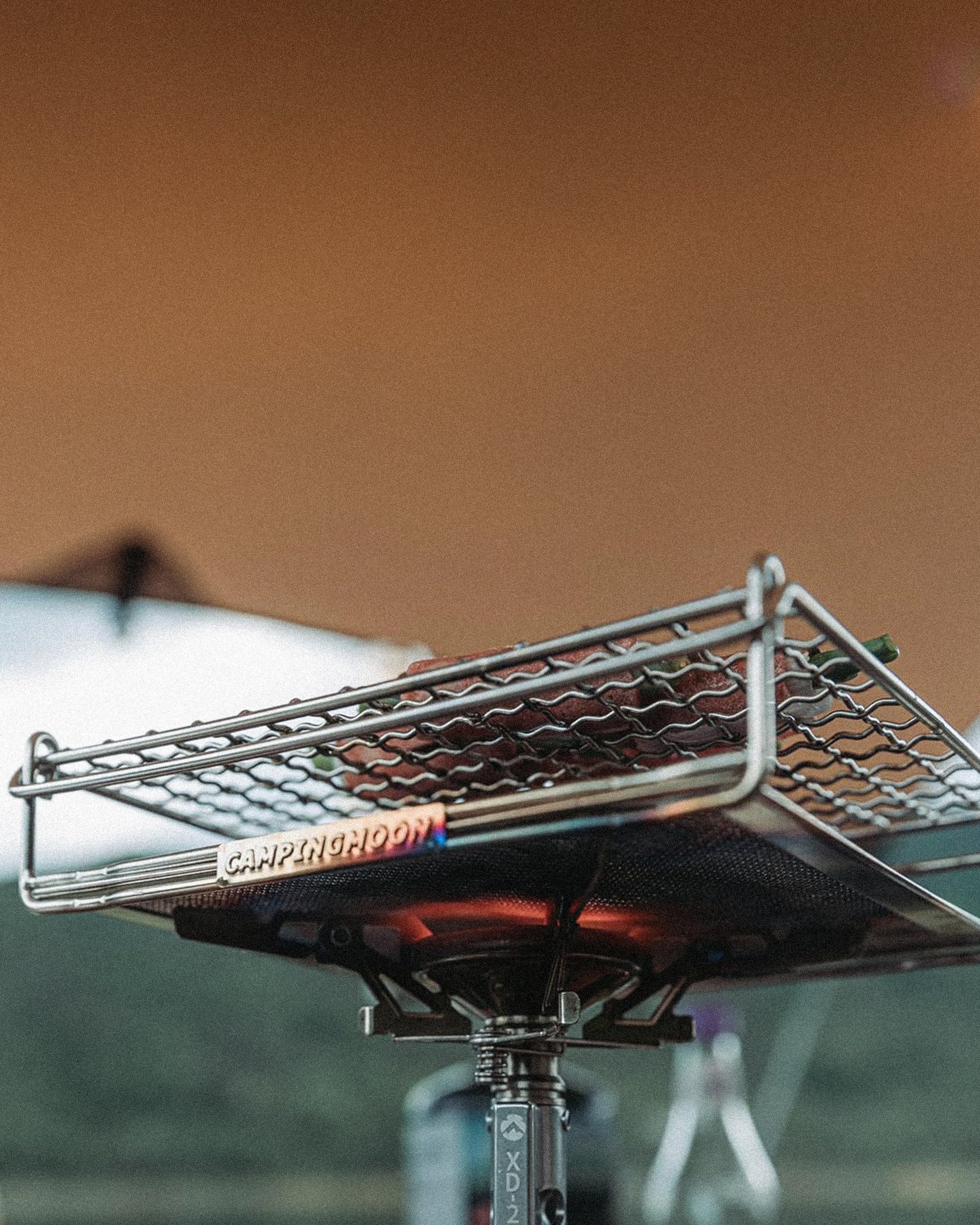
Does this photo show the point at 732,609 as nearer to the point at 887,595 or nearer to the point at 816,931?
the point at 816,931

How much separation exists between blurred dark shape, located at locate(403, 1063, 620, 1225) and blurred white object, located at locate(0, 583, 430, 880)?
53 cm

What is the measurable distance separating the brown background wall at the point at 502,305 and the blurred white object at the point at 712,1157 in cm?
329

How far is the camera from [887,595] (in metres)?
0.88

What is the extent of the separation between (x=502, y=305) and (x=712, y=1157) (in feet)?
13.8

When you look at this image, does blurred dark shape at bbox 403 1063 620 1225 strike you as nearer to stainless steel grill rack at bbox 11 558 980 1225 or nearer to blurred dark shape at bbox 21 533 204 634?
blurred dark shape at bbox 21 533 204 634

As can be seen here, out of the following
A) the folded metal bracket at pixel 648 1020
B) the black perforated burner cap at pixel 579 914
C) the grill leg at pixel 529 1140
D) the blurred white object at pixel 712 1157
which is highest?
the black perforated burner cap at pixel 579 914

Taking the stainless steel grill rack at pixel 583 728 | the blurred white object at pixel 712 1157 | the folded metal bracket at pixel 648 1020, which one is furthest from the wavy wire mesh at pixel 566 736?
the blurred white object at pixel 712 1157

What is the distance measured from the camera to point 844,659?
1.38 feet

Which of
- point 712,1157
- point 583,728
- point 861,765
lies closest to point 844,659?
point 583,728

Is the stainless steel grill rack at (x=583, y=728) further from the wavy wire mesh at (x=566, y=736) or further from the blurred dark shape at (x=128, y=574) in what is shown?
the blurred dark shape at (x=128, y=574)

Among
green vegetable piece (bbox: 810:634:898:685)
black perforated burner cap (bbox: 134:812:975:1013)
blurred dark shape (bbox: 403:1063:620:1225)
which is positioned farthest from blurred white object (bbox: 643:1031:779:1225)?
green vegetable piece (bbox: 810:634:898:685)

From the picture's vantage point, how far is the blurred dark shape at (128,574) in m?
0.95

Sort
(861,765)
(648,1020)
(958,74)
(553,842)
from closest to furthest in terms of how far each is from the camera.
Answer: (553,842)
(648,1020)
(958,74)
(861,765)

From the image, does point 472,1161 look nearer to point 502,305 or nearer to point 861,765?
point 861,765
